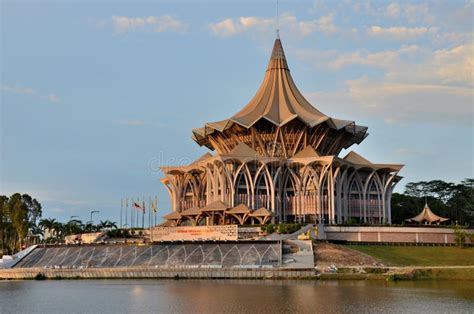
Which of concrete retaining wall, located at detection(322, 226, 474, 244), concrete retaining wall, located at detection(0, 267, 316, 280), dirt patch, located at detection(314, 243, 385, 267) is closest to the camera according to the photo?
concrete retaining wall, located at detection(0, 267, 316, 280)

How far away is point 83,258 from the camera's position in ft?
204

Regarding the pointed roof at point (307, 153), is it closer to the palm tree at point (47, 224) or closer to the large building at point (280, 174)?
the large building at point (280, 174)

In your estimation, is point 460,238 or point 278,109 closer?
point 460,238

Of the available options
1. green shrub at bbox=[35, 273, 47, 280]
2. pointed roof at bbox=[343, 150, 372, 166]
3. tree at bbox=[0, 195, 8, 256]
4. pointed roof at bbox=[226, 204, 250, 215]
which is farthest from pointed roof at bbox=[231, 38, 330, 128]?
green shrub at bbox=[35, 273, 47, 280]

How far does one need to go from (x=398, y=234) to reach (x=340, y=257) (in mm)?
20301

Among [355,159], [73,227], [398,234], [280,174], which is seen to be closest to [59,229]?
[73,227]

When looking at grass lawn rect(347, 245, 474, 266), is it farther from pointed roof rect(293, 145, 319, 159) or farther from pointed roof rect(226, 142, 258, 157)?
pointed roof rect(226, 142, 258, 157)

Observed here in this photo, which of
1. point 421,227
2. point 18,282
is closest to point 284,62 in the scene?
point 421,227

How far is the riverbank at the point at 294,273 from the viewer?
51.2 meters

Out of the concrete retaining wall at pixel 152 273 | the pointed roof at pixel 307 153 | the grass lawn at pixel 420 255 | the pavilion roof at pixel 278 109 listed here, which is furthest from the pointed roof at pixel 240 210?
the concrete retaining wall at pixel 152 273

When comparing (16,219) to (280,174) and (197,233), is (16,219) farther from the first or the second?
(280,174)

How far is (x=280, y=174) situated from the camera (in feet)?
287

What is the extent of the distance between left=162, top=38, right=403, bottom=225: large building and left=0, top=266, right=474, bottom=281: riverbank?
85.5 ft

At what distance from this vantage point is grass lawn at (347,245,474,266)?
60969 millimetres
